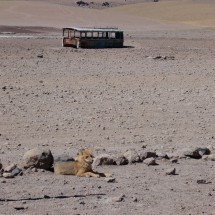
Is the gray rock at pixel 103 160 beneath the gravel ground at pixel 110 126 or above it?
above

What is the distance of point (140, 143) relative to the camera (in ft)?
34.9

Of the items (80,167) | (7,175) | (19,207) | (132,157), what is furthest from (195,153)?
(19,207)

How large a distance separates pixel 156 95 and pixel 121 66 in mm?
7730

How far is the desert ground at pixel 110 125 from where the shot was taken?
7.56 m

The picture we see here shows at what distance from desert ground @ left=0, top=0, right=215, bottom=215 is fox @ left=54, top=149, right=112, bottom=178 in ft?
0.35

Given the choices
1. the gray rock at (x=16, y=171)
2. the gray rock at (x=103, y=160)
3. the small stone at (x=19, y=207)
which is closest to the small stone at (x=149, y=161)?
the gray rock at (x=103, y=160)

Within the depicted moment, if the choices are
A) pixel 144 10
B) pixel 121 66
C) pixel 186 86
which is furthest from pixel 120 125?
pixel 144 10

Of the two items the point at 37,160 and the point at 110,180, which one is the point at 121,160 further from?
the point at 37,160

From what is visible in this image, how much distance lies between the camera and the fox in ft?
27.2

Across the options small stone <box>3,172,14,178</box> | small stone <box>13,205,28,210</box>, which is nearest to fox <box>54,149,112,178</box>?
small stone <box>3,172,14,178</box>

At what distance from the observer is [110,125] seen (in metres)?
12.1

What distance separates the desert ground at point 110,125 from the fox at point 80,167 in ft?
0.35

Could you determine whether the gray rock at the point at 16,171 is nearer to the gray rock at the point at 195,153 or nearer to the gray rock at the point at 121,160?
the gray rock at the point at 121,160

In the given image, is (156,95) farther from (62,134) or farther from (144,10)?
(144,10)
